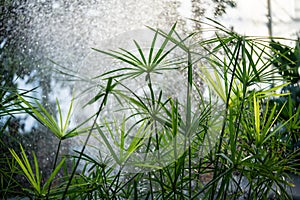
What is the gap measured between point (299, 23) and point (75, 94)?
4381 millimetres

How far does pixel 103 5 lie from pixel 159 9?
0.20 m

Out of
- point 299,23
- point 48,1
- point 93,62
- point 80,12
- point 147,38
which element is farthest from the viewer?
point 299,23

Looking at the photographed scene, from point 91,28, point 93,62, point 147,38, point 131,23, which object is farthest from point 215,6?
point 93,62

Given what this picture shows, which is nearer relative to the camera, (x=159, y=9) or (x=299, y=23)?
(x=159, y=9)

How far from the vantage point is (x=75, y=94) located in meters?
1.10

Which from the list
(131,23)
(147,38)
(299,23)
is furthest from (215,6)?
(299,23)

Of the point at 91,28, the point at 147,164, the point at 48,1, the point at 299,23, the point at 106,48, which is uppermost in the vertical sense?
the point at 299,23

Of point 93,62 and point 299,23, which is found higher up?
point 299,23

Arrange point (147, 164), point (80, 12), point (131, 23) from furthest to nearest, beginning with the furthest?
point (80, 12) → point (131, 23) → point (147, 164)

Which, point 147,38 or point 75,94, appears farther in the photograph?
point 147,38

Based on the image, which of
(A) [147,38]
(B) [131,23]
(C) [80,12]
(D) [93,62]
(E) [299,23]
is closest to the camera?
(D) [93,62]

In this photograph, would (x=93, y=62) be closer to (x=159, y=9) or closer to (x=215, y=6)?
(x=159, y=9)

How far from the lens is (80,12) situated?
189 cm

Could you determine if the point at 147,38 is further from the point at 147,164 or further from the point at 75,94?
the point at 147,164
